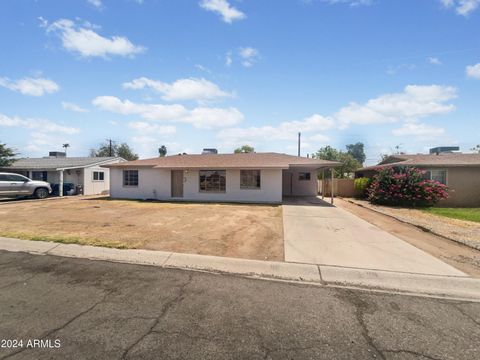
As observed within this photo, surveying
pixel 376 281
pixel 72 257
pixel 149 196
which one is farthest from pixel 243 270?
pixel 149 196

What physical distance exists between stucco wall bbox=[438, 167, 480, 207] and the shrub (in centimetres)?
488

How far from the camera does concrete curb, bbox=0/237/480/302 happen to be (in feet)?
13.5

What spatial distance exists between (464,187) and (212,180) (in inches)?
662

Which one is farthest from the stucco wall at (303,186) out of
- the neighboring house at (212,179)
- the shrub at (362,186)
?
the neighboring house at (212,179)

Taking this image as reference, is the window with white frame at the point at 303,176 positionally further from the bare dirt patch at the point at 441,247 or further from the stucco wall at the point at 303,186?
the bare dirt patch at the point at 441,247

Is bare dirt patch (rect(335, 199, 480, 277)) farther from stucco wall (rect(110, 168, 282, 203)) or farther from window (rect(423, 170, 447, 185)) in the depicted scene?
window (rect(423, 170, 447, 185))

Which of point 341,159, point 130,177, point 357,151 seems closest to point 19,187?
point 130,177

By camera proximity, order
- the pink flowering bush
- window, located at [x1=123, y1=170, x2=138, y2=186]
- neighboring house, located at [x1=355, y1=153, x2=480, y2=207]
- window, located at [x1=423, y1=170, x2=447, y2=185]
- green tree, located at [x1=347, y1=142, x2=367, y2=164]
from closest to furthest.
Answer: the pink flowering bush, neighboring house, located at [x1=355, y1=153, x2=480, y2=207], window, located at [x1=423, y1=170, x2=447, y2=185], window, located at [x1=123, y1=170, x2=138, y2=186], green tree, located at [x1=347, y1=142, x2=367, y2=164]

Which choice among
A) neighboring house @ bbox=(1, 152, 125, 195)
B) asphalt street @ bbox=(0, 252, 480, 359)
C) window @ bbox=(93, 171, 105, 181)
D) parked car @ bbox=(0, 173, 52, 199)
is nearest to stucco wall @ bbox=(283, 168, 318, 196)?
neighboring house @ bbox=(1, 152, 125, 195)

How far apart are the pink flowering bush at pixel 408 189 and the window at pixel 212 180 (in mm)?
10533

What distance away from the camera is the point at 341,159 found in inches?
1738

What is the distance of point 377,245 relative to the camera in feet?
21.3

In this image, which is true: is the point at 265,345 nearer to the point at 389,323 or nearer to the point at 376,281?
the point at 389,323

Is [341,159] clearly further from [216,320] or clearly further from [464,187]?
[216,320]
